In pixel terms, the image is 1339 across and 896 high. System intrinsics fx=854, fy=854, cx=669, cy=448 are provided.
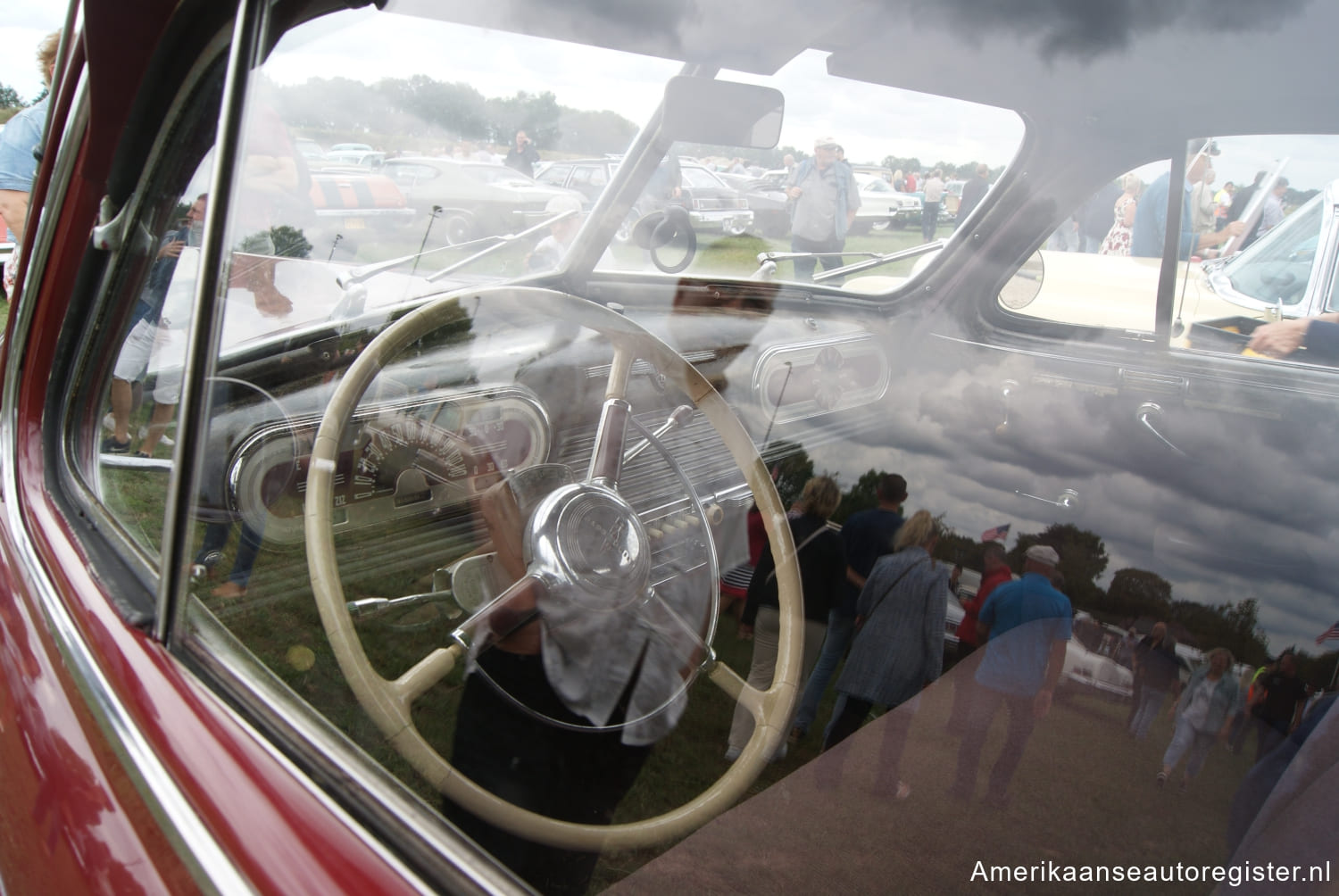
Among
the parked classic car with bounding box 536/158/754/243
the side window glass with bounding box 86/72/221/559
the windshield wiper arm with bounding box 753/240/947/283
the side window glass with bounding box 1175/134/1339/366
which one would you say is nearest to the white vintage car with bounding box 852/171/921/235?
the windshield wiper arm with bounding box 753/240/947/283

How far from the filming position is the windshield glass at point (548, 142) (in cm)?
138

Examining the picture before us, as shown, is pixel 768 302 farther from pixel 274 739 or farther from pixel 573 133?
pixel 274 739

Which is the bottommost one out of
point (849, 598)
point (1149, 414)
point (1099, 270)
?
point (849, 598)

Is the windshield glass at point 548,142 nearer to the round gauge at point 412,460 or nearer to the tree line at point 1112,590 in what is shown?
the round gauge at point 412,460

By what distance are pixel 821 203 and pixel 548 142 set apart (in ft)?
1.80

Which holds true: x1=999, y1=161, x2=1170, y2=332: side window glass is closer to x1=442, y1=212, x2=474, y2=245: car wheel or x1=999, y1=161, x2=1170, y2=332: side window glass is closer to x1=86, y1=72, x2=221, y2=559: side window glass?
x1=442, y1=212, x2=474, y2=245: car wheel

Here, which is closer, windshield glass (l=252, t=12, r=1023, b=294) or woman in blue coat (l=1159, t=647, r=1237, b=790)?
woman in blue coat (l=1159, t=647, r=1237, b=790)

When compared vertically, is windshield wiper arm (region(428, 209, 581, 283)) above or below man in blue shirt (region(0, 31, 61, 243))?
below

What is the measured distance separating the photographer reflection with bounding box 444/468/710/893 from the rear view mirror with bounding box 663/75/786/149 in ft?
2.42

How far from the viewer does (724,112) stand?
157 centimetres

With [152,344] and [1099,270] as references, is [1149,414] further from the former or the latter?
[152,344]

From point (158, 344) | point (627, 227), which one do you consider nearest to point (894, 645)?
point (627, 227)

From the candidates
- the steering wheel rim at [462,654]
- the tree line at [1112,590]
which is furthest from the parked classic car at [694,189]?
the tree line at [1112,590]

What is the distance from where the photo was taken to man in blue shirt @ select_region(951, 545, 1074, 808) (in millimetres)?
1157
